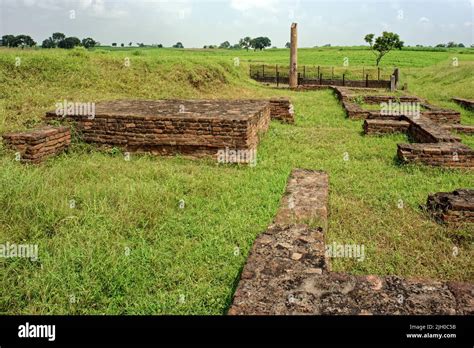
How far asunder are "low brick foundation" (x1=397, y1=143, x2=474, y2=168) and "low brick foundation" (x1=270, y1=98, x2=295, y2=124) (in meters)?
4.68

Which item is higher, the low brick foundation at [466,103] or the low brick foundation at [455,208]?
the low brick foundation at [466,103]

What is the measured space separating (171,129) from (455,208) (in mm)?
4460

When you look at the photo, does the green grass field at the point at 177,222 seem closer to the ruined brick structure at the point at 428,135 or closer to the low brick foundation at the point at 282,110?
the ruined brick structure at the point at 428,135

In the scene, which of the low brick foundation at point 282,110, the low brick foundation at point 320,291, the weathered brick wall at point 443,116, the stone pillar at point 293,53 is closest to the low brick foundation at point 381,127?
the weathered brick wall at point 443,116

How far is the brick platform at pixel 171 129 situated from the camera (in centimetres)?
630

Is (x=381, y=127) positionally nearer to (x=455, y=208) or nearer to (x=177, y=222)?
(x=455, y=208)

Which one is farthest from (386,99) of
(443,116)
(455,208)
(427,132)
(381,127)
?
(455,208)

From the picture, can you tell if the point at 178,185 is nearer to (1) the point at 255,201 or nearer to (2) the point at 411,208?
(1) the point at 255,201

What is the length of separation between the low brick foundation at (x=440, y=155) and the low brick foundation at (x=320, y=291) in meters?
4.04

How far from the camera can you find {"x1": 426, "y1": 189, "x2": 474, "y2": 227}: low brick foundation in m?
3.92

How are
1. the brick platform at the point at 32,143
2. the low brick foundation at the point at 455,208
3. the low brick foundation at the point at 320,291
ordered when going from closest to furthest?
the low brick foundation at the point at 320,291
the low brick foundation at the point at 455,208
the brick platform at the point at 32,143

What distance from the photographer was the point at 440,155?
5.97 m
